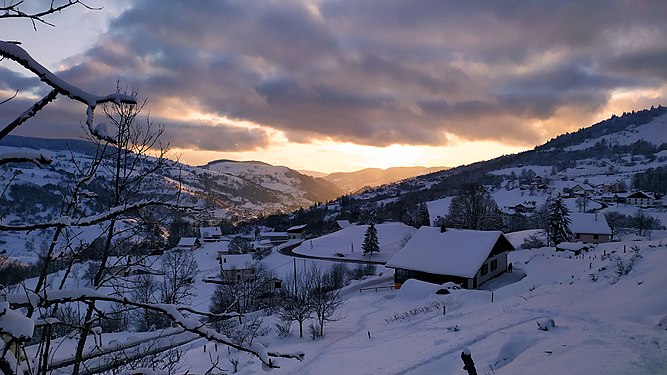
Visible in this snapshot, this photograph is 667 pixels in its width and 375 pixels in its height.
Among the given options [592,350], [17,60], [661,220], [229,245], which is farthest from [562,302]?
[229,245]

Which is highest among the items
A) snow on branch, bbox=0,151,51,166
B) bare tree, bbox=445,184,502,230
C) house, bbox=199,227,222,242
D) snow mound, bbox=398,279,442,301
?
snow on branch, bbox=0,151,51,166

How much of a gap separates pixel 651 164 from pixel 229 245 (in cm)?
17746

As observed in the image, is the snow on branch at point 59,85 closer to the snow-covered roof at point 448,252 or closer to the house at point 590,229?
the snow-covered roof at point 448,252

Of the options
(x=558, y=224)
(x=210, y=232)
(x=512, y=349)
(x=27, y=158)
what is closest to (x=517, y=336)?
(x=512, y=349)

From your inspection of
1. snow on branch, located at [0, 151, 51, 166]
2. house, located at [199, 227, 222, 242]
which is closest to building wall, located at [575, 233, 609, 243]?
snow on branch, located at [0, 151, 51, 166]

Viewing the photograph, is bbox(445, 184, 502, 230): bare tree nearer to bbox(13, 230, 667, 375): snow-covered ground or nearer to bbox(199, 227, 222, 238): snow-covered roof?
bbox(13, 230, 667, 375): snow-covered ground

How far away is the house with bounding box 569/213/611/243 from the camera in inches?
2057

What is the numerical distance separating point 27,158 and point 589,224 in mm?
63248

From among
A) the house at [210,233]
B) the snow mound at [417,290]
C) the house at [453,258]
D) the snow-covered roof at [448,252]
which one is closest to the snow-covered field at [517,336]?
the snow mound at [417,290]

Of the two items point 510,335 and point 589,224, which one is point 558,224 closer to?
point 589,224

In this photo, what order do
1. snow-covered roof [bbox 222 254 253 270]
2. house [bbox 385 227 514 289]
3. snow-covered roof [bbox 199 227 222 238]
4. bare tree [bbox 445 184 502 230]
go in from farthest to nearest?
1. snow-covered roof [bbox 199 227 222 238]
2. snow-covered roof [bbox 222 254 253 270]
3. bare tree [bbox 445 184 502 230]
4. house [bbox 385 227 514 289]

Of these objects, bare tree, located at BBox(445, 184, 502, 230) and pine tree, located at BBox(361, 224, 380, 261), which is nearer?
bare tree, located at BBox(445, 184, 502, 230)

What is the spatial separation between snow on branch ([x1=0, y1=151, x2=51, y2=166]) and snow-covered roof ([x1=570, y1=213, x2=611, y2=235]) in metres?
61.8

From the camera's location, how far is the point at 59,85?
2.50m
